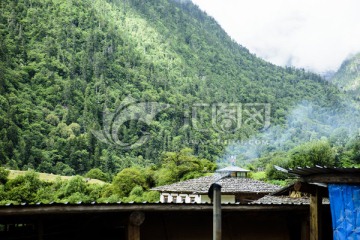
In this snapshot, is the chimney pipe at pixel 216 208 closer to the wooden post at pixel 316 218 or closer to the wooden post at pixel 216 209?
the wooden post at pixel 216 209

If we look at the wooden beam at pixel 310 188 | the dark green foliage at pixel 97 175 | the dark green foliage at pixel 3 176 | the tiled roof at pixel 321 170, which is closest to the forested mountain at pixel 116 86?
the dark green foliage at pixel 97 175

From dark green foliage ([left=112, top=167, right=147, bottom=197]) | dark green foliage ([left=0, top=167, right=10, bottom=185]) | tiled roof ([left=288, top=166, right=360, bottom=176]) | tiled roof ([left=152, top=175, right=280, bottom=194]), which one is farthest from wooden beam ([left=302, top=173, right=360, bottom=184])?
dark green foliage ([left=0, top=167, right=10, bottom=185])

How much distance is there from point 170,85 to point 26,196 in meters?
88.1

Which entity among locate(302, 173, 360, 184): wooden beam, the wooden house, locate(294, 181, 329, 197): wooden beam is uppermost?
locate(302, 173, 360, 184): wooden beam

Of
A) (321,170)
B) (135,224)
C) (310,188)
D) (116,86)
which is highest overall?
(116,86)

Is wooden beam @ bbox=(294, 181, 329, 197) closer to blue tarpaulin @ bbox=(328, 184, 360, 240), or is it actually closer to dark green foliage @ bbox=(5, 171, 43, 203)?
blue tarpaulin @ bbox=(328, 184, 360, 240)

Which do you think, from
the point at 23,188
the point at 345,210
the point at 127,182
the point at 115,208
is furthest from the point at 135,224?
the point at 23,188

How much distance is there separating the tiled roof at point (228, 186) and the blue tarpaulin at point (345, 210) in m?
23.3

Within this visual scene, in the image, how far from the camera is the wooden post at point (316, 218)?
33.0 ft

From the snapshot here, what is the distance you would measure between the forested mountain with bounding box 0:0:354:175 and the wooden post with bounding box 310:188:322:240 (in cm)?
8379

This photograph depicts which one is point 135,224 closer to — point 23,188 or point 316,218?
point 316,218

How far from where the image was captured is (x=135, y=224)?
363 inches

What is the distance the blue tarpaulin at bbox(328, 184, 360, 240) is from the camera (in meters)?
8.79

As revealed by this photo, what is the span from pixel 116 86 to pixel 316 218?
129 m
